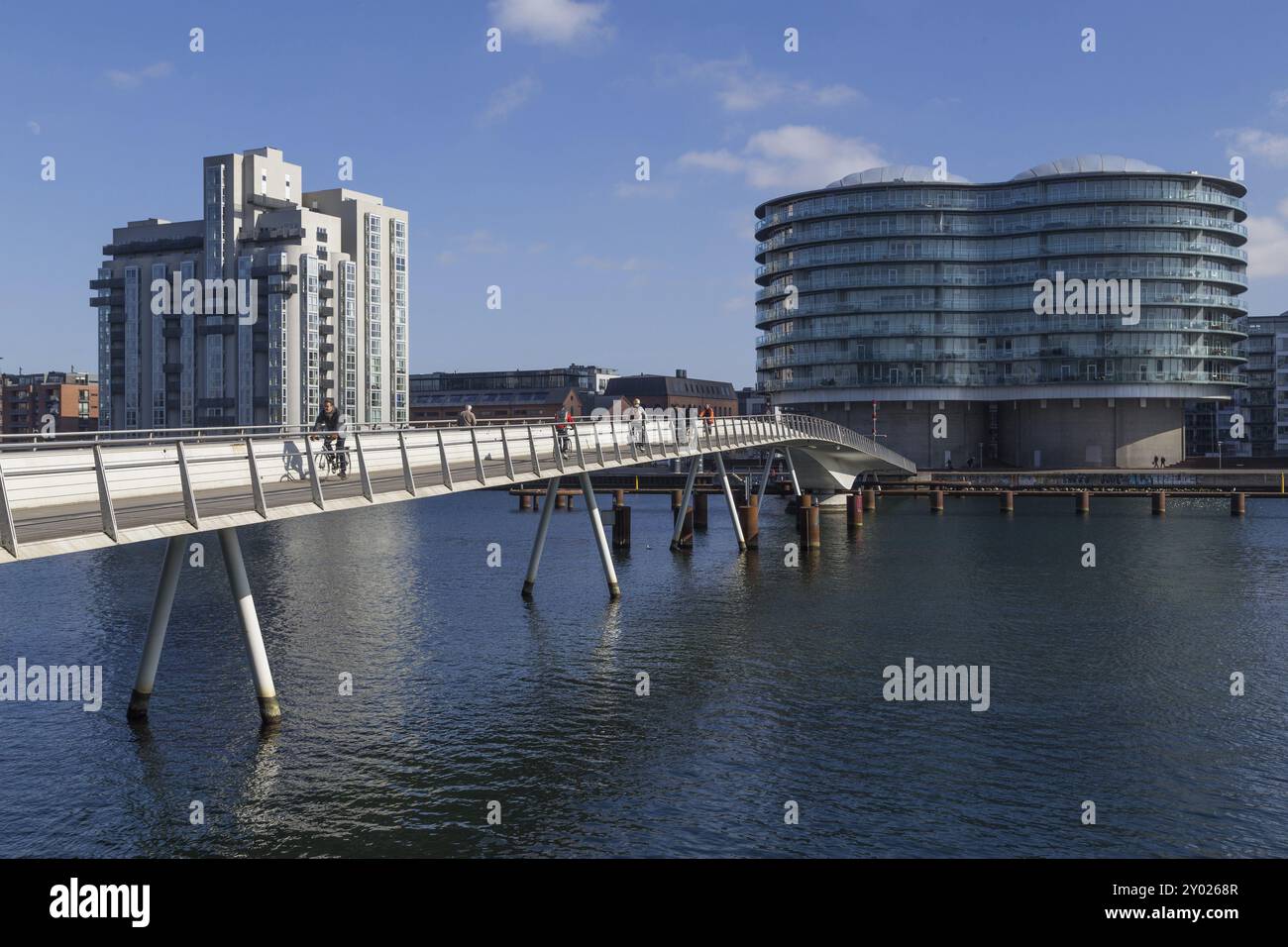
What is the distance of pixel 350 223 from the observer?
144 meters

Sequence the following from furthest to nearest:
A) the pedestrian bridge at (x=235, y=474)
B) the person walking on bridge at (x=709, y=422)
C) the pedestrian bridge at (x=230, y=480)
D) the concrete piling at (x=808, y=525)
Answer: the concrete piling at (x=808, y=525)
the person walking on bridge at (x=709, y=422)
the pedestrian bridge at (x=230, y=480)
the pedestrian bridge at (x=235, y=474)

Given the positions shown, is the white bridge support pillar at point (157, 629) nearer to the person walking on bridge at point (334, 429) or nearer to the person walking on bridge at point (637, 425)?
the person walking on bridge at point (334, 429)

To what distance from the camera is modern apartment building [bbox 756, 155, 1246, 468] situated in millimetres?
119000

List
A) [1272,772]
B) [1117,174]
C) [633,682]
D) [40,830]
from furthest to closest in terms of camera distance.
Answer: [1117,174]
[633,682]
[1272,772]
[40,830]

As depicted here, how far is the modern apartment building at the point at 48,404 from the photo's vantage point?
187375mm

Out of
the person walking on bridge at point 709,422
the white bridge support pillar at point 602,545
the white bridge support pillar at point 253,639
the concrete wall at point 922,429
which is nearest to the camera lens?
the white bridge support pillar at point 253,639

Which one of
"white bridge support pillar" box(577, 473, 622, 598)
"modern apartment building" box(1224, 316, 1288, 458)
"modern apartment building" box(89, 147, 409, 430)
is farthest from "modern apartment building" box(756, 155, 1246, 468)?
"white bridge support pillar" box(577, 473, 622, 598)

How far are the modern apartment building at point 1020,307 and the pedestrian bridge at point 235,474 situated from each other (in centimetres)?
8979

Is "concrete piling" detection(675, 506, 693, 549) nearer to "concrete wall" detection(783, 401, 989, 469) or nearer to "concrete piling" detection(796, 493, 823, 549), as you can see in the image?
"concrete piling" detection(796, 493, 823, 549)

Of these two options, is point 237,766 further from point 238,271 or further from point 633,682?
point 238,271

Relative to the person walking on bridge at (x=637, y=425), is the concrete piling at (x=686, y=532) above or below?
below

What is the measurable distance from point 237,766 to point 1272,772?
60.7ft

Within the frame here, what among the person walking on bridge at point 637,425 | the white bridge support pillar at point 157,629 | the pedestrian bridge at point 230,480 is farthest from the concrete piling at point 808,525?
the white bridge support pillar at point 157,629
